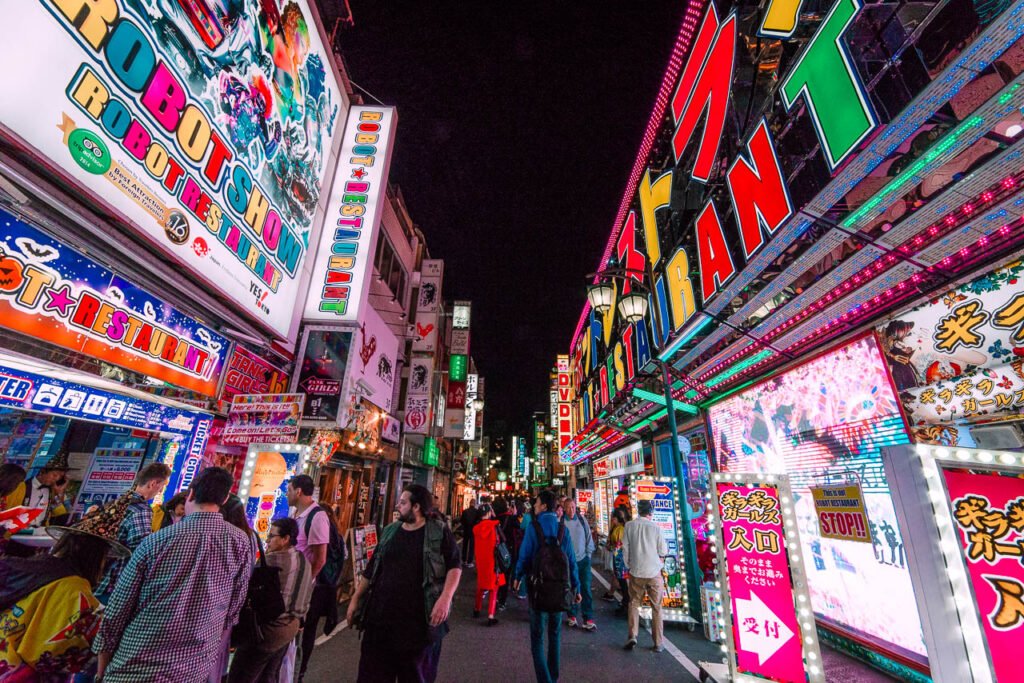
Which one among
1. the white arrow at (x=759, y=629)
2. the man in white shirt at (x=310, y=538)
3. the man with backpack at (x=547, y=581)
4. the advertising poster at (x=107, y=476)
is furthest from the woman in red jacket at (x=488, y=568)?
the advertising poster at (x=107, y=476)

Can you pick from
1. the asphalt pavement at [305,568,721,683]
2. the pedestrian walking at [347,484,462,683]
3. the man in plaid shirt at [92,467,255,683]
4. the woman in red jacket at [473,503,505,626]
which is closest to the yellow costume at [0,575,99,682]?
the man in plaid shirt at [92,467,255,683]

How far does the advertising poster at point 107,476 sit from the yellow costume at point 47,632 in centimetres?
617

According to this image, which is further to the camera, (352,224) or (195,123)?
(352,224)

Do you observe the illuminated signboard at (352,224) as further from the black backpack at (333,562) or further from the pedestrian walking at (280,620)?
the pedestrian walking at (280,620)

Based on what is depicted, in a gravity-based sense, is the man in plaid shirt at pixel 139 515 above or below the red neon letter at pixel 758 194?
below

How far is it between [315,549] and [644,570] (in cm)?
490

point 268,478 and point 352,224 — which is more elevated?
point 352,224

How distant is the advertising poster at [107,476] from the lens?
23.5ft

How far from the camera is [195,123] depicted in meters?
5.77

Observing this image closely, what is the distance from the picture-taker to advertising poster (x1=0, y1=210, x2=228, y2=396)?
4090mm

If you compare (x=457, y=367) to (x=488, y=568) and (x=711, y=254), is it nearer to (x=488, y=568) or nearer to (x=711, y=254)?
(x=488, y=568)

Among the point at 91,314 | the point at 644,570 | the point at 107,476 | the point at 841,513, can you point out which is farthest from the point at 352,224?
the point at 841,513

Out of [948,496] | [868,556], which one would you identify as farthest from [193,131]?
[868,556]

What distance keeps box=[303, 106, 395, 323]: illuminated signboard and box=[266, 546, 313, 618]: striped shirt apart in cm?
579
